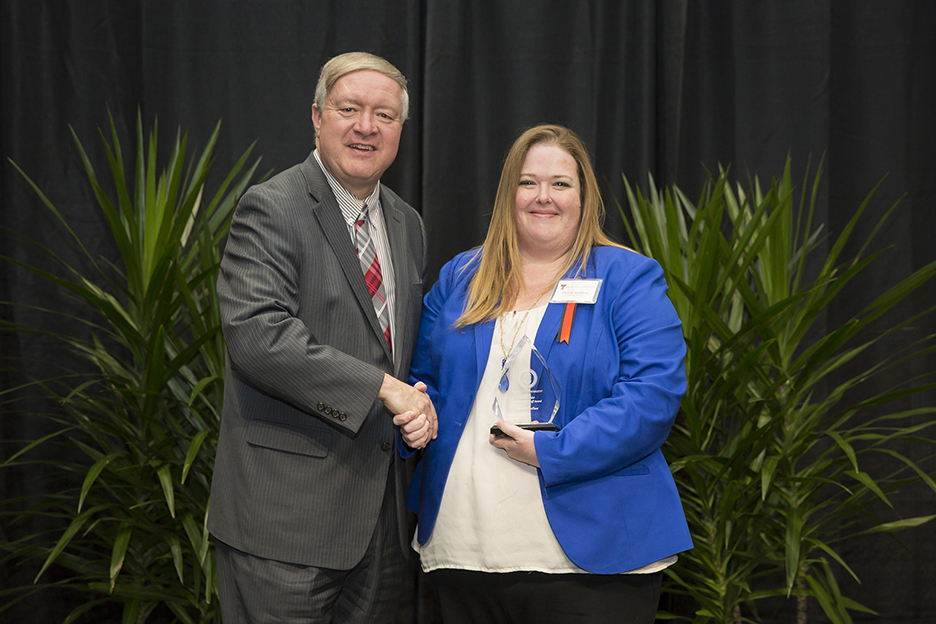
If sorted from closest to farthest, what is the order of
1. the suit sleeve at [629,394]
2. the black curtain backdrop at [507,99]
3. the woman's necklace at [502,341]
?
1. the suit sleeve at [629,394]
2. the woman's necklace at [502,341]
3. the black curtain backdrop at [507,99]

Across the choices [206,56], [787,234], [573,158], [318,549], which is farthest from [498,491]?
[206,56]

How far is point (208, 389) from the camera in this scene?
235cm

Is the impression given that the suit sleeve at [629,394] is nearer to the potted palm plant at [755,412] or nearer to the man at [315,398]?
the man at [315,398]

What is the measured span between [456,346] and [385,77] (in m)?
0.65

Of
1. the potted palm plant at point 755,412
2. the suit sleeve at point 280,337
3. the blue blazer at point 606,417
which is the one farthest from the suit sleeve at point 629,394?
the potted palm plant at point 755,412

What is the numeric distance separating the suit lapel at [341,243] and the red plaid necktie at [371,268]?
41mm

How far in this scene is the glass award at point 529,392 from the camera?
151 cm

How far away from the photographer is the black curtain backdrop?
2730 mm

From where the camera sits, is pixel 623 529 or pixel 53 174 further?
pixel 53 174

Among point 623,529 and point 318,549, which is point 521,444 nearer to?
point 623,529

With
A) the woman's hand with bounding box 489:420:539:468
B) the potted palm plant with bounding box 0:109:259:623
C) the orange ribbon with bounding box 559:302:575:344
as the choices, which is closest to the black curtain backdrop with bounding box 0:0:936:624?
the potted palm plant with bounding box 0:109:259:623

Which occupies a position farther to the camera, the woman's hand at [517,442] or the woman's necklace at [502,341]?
the woman's necklace at [502,341]

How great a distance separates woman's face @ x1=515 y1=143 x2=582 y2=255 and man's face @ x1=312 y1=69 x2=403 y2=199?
0.34m

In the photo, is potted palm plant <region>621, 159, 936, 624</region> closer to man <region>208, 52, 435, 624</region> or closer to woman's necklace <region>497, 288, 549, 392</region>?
woman's necklace <region>497, 288, 549, 392</region>
